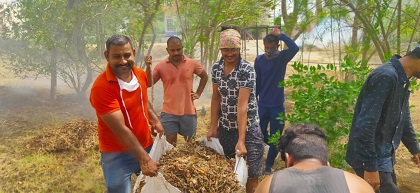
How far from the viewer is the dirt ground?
4.56 meters

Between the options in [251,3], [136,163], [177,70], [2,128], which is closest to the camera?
[136,163]

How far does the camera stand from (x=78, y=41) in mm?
7348

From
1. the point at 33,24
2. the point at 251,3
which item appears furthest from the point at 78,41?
the point at 251,3

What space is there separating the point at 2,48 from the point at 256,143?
670cm

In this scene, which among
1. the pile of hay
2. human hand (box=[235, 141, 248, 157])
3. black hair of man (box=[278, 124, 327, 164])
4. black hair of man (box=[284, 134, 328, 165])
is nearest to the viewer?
black hair of man (box=[284, 134, 328, 165])

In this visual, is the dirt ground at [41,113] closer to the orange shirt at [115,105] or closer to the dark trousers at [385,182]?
the dark trousers at [385,182]

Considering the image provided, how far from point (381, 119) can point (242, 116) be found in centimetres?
102

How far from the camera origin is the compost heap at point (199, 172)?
2.71m

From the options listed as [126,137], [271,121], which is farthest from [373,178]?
[271,121]

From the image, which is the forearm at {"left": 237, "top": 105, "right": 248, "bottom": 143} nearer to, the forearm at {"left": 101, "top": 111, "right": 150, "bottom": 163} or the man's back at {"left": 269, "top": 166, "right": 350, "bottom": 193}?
the forearm at {"left": 101, "top": 111, "right": 150, "bottom": 163}

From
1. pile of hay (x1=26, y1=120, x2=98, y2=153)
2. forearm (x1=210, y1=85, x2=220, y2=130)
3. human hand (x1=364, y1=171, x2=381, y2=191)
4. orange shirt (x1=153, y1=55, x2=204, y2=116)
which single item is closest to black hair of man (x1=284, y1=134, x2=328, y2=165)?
human hand (x1=364, y1=171, x2=381, y2=191)

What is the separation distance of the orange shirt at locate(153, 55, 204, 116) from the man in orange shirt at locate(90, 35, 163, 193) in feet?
→ 3.66

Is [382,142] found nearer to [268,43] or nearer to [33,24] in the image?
[268,43]

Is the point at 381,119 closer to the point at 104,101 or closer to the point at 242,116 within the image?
the point at 242,116
